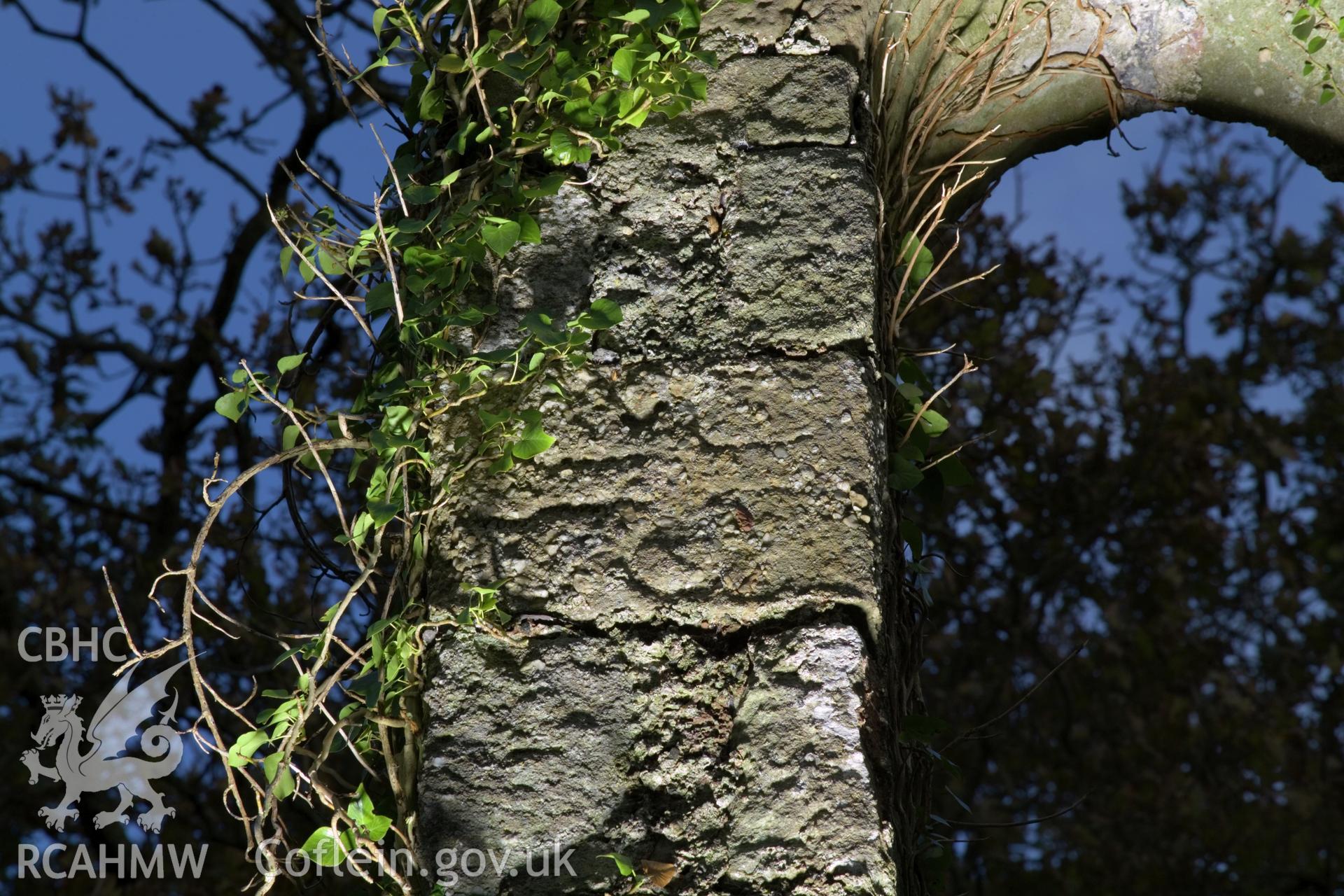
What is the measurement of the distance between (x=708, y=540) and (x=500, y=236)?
0.46 m

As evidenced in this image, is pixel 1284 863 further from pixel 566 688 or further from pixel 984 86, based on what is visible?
pixel 566 688

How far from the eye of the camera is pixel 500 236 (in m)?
1.46

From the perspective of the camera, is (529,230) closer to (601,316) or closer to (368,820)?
(601,316)

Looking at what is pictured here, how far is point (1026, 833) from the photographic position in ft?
15.3

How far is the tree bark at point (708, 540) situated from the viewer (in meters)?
1.29

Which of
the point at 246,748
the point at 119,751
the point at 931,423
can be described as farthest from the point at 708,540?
the point at 119,751

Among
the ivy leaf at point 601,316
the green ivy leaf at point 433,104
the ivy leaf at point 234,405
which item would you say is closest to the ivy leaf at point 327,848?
the ivy leaf at point 234,405

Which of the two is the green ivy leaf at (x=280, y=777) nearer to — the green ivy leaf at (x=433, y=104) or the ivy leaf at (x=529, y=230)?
the ivy leaf at (x=529, y=230)

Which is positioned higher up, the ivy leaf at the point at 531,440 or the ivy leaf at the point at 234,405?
the ivy leaf at the point at 234,405

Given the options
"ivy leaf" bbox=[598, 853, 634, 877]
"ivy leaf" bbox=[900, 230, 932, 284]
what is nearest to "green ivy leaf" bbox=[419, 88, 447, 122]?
"ivy leaf" bbox=[900, 230, 932, 284]

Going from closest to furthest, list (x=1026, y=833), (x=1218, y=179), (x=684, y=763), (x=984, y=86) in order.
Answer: (x=684, y=763) → (x=984, y=86) → (x=1026, y=833) → (x=1218, y=179)

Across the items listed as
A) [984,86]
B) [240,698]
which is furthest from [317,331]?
[240,698]

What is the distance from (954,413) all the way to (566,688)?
10.8ft

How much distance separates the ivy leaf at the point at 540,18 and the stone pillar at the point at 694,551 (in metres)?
0.18
